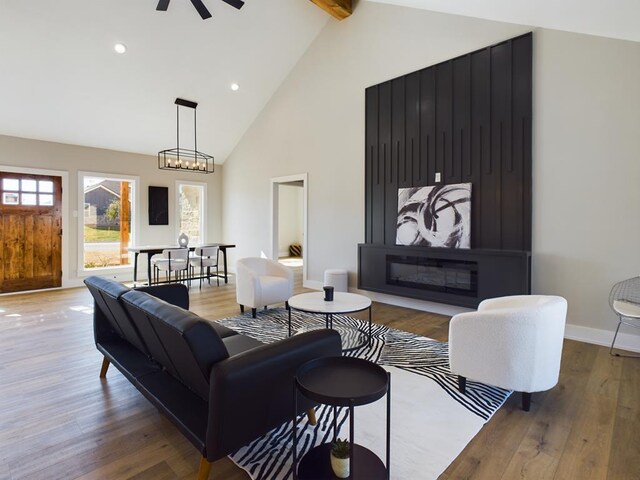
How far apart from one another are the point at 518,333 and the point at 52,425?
2988 mm

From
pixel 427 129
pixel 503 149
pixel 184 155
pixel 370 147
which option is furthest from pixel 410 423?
pixel 184 155

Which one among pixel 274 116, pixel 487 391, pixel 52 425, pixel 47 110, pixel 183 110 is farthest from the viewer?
pixel 274 116

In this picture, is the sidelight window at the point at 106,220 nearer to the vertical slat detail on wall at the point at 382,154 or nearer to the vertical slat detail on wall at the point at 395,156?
the vertical slat detail on wall at the point at 382,154

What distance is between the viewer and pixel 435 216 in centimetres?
467

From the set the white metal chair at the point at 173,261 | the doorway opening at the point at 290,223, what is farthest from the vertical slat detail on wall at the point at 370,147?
the doorway opening at the point at 290,223

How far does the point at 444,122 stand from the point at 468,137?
41 centimetres

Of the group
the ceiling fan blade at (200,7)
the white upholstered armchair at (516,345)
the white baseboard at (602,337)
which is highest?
the ceiling fan blade at (200,7)

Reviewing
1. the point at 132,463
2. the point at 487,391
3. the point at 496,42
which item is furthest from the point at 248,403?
the point at 496,42

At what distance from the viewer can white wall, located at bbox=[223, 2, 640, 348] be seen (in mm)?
3457

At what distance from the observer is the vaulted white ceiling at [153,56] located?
411 centimetres

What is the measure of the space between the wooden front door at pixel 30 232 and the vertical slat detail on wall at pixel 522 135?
761cm

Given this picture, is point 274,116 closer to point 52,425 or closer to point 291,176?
point 291,176

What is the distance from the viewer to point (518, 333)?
2232mm

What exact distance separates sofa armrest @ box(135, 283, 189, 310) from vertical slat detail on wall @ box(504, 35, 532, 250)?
145 inches
